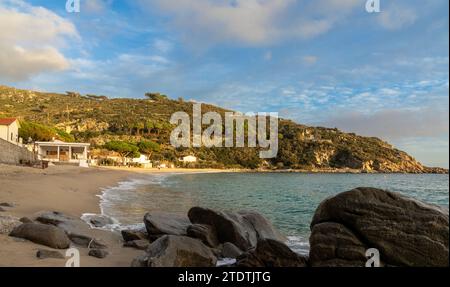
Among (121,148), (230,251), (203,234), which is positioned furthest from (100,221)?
(121,148)

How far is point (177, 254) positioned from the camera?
24.9ft

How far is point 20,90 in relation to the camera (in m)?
145

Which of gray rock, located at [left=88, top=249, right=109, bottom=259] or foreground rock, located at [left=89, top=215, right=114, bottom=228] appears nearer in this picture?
gray rock, located at [left=88, top=249, right=109, bottom=259]

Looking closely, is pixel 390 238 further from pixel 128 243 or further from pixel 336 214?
pixel 128 243

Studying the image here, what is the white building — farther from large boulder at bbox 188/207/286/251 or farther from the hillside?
large boulder at bbox 188/207/286/251

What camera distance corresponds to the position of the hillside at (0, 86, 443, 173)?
4643 inches

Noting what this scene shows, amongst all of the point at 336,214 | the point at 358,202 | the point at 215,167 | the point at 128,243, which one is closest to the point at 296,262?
the point at 336,214

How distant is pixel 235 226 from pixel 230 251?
1.36 meters

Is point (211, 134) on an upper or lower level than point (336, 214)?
upper

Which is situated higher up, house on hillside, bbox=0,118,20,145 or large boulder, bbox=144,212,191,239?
house on hillside, bbox=0,118,20,145

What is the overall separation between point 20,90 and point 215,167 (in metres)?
84.5

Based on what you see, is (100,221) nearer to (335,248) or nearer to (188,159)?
(335,248)

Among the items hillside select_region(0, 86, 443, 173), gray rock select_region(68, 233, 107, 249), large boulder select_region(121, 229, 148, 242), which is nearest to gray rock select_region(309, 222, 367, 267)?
large boulder select_region(121, 229, 148, 242)

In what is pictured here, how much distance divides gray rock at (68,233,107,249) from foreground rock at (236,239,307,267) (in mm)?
3837
